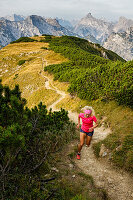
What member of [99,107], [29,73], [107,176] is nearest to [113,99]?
[99,107]

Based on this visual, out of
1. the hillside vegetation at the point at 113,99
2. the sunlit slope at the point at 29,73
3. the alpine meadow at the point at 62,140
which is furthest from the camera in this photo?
the sunlit slope at the point at 29,73

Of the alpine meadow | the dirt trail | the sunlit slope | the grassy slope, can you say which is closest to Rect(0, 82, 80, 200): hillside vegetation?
the alpine meadow

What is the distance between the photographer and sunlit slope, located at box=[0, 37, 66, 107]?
22944 millimetres

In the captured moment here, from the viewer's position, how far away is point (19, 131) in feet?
11.7

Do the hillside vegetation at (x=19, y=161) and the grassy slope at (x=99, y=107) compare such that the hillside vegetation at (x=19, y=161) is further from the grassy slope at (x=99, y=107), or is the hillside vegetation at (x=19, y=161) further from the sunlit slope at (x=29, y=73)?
the sunlit slope at (x=29, y=73)

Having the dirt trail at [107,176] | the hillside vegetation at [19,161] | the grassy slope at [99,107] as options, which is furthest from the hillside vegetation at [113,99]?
the hillside vegetation at [19,161]

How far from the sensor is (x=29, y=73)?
106ft

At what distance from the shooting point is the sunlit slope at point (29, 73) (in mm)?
22944

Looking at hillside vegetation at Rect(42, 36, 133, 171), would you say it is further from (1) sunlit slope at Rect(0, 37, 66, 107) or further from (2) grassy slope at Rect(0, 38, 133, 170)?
(1) sunlit slope at Rect(0, 37, 66, 107)

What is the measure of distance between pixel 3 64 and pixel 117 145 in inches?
1727

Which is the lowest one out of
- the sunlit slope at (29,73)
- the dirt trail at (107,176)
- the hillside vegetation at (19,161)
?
the sunlit slope at (29,73)

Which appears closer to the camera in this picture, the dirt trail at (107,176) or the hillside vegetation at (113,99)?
the dirt trail at (107,176)

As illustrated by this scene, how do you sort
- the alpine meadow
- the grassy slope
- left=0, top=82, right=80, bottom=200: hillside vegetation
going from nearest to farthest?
1. left=0, top=82, right=80, bottom=200: hillside vegetation
2. the alpine meadow
3. the grassy slope

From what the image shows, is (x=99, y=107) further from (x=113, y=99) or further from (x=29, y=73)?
(x=29, y=73)
